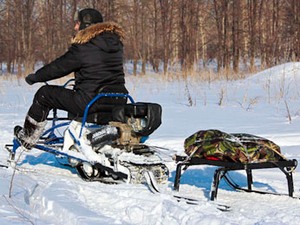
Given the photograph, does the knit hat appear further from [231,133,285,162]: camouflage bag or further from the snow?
[231,133,285,162]: camouflage bag

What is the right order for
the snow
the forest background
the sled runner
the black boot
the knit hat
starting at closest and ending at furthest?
the snow < the sled runner < the knit hat < the black boot < the forest background

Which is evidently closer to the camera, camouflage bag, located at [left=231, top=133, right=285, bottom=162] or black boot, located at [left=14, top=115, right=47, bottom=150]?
camouflage bag, located at [left=231, top=133, right=285, bottom=162]

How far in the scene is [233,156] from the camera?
400 cm

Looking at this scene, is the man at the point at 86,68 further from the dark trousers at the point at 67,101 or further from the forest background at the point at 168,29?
the forest background at the point at 168,29

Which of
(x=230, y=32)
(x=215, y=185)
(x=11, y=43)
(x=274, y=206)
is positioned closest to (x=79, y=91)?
(x=215, y=185)

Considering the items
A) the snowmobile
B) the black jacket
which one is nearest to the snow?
the snowmobile

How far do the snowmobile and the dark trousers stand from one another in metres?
0.06

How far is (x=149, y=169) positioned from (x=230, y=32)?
75.5ft

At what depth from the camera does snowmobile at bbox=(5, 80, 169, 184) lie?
15.1ft

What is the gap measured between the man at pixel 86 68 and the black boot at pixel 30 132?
7 centimetres

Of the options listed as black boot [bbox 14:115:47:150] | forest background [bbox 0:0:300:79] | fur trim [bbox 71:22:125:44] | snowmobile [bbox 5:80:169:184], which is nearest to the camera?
snowmobile [bbox 5:80:169:184]

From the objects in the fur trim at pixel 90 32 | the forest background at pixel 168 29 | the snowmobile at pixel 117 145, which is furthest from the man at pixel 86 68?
the forest background at pixel 168 29

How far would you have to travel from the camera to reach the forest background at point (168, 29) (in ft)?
82.6

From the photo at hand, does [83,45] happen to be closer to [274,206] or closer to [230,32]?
[274,206]
